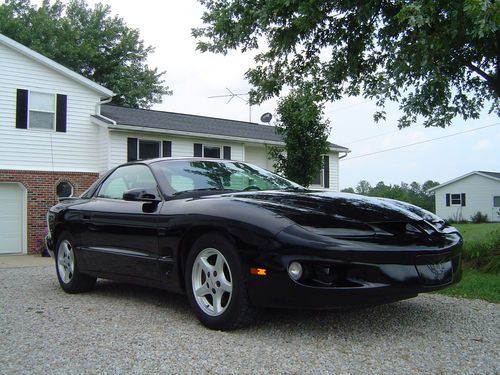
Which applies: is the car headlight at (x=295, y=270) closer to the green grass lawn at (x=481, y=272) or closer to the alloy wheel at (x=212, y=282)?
the alloy wheel at (x=212, y=282)

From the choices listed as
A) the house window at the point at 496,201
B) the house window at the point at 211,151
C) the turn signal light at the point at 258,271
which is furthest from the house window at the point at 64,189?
the house window at the point at 496,201

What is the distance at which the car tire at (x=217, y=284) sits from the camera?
3.57 metres

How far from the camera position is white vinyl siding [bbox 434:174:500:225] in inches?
1590

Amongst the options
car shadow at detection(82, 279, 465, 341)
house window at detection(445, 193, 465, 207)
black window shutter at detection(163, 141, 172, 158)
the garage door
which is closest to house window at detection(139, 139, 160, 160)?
black window shutter at detection(163, 141, 172, 158)

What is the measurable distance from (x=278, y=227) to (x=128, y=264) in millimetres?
1847

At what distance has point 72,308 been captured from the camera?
484cm

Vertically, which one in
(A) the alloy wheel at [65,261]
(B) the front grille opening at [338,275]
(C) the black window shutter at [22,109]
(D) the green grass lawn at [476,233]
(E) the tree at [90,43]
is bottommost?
(D) the green grass lawn at [476,233]

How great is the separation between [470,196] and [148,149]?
3419 cm

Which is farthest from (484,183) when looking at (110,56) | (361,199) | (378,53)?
(361,199)

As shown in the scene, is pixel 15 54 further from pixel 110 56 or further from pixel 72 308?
pixel 110 56

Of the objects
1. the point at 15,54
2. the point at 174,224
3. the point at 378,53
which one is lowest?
the point at 174,224

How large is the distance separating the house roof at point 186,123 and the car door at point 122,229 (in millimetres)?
10256

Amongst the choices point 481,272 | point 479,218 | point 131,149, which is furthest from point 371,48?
point 479,218

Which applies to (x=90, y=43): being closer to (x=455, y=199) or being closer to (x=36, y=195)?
(x=36, y=195)
